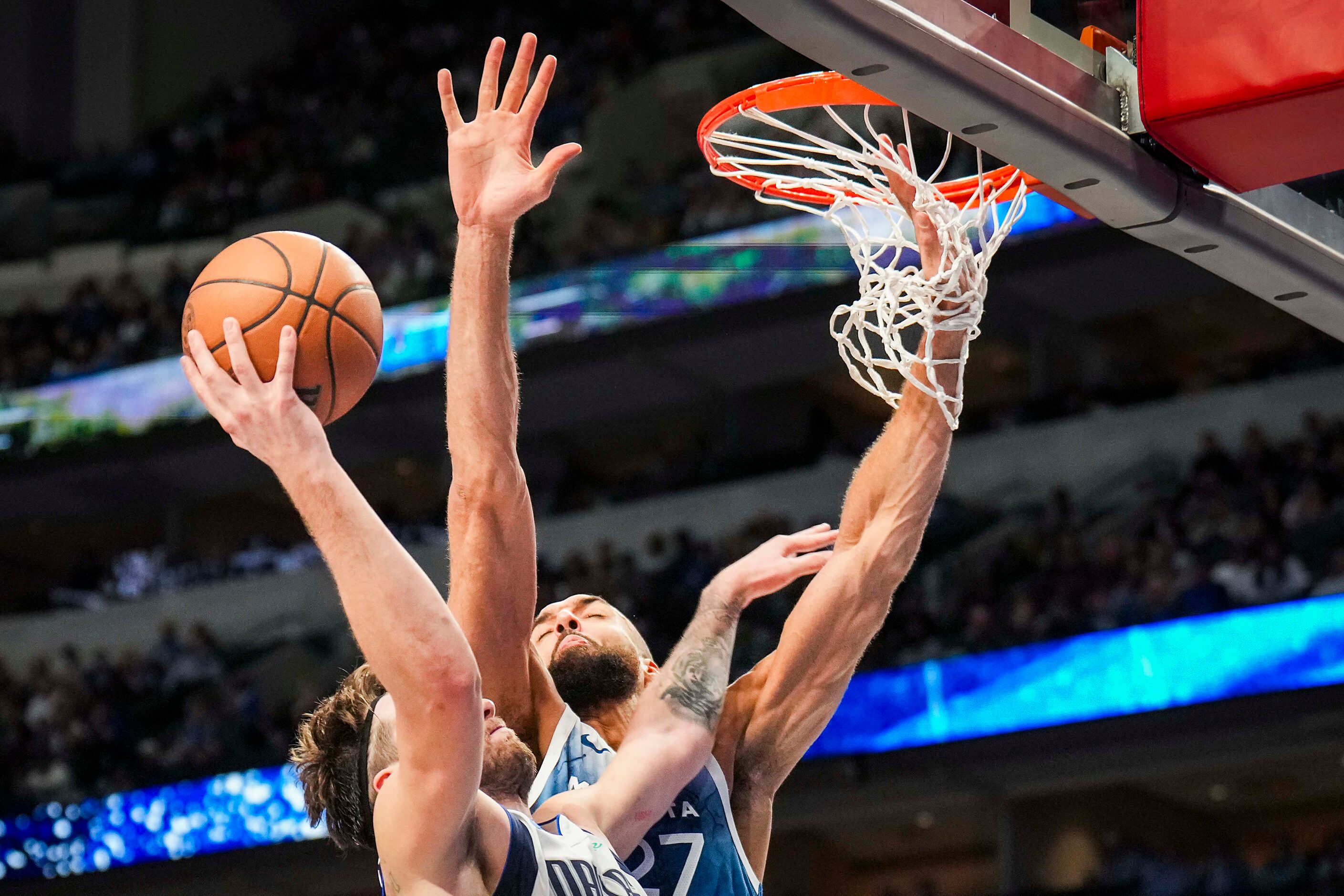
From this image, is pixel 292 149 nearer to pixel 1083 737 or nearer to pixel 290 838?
pixel 290 838

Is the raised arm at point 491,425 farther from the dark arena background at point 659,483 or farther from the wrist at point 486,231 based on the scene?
the dark arena background at point 659,483

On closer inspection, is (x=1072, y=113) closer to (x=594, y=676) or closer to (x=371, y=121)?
(x=594, y=676)

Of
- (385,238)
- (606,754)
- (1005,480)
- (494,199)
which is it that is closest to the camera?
(494,199)

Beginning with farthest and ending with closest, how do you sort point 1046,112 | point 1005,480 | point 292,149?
point 292,149 < point 1005,480 < point 1046,112

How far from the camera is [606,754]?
128 inches

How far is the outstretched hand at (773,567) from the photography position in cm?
329

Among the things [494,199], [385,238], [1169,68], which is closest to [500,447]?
[494,199]

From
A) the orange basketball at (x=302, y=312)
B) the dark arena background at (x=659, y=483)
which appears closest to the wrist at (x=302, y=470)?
the orange basketball at (x=302, y=312)

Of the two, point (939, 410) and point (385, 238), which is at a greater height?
point (939, 410)

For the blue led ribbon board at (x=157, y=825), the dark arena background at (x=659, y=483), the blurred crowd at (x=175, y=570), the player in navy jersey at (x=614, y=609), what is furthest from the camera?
the blurred crowd at (x=175, y=570)

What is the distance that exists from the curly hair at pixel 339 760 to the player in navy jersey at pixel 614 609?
388 mm

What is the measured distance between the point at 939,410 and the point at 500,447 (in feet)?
3.07

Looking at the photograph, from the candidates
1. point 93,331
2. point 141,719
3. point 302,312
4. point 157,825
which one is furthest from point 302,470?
point 93,331

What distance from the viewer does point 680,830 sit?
3.09m
